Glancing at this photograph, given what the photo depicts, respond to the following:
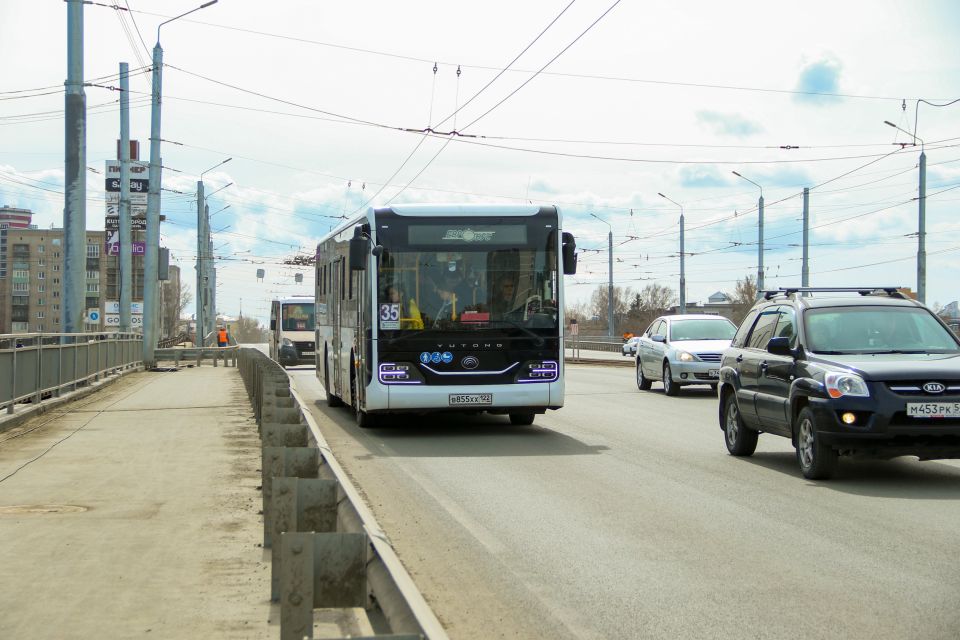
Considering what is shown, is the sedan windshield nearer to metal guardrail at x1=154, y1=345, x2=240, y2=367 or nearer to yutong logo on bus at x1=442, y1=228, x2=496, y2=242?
yutong logo on bus at x1=442, y1=228, x2=496, y2=242

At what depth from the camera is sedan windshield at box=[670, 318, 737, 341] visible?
24.7 metres

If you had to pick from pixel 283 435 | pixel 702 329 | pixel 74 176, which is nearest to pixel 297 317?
pixel 74 176

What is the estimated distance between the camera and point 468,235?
50.5 ft

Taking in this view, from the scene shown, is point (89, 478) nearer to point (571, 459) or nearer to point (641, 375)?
point (571, 459)

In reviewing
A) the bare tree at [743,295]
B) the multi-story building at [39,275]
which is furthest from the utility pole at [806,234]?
the multi-story building at [39,275]

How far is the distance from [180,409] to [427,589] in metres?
15.5

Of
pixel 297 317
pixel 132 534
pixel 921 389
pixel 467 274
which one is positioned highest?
pixel 467 274

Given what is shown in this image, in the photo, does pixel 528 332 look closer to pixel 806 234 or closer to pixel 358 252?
pixel 358 252

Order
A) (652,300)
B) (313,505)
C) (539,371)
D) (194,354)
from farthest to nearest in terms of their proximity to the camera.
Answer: (652,300), (194,354), (539,371), (313,505)

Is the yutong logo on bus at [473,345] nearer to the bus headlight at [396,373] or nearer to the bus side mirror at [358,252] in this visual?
the bus headlight at [396,373]

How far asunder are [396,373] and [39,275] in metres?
155

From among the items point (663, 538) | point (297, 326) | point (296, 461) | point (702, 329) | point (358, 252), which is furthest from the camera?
point (297, 326)

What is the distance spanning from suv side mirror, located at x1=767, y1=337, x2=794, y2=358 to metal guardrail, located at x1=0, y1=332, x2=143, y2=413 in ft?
33.3

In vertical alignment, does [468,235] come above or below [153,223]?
below
